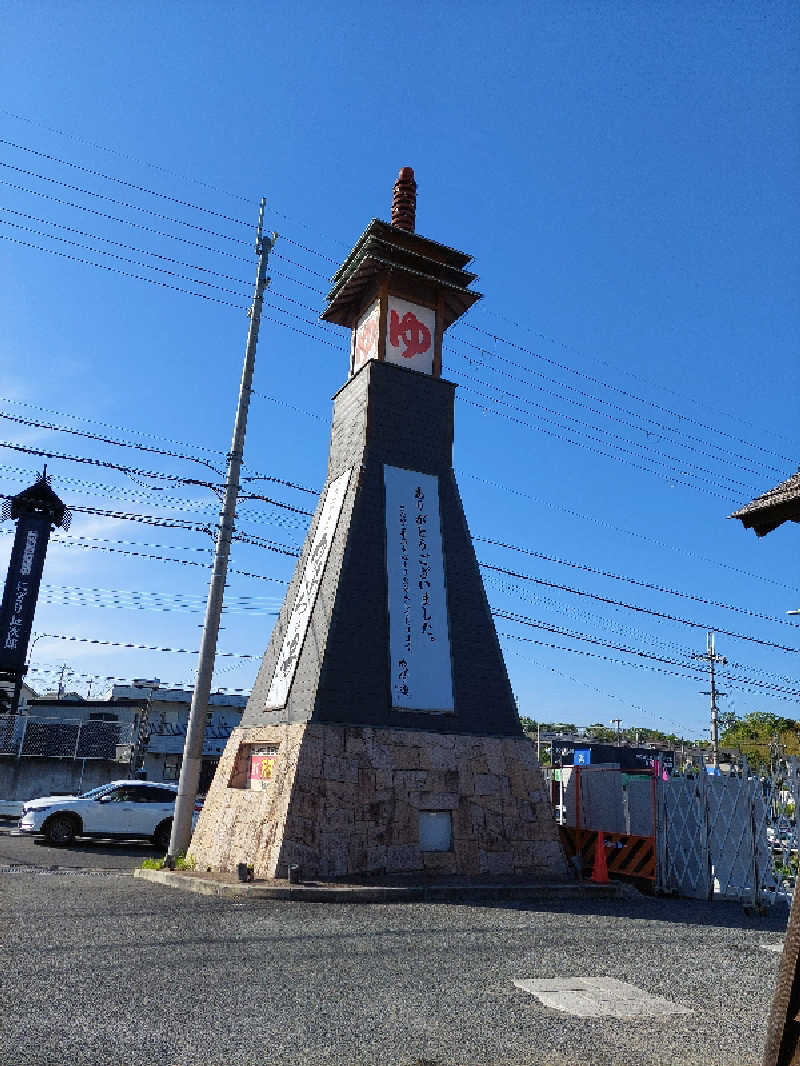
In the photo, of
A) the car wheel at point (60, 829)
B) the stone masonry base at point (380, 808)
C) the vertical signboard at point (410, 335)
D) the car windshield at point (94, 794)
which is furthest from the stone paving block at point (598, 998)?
the car windshield at point (94, 794)

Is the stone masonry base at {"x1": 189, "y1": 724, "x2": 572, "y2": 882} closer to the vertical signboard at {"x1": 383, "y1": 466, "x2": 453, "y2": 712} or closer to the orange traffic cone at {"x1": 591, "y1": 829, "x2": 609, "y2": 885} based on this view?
the orange traffic cone at {"x1": 591, "y1": 829, "x2": 609, "y2": 885}

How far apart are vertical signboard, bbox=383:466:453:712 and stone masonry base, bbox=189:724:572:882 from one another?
0.85 meters

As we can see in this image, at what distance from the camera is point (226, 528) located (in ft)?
53.6

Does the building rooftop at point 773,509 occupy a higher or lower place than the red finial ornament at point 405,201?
lower

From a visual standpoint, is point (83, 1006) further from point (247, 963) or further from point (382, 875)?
point (382, 875)

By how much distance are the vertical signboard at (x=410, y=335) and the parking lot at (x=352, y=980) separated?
11769mm

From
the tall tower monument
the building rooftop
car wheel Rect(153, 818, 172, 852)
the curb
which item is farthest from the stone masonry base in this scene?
the building rooftop

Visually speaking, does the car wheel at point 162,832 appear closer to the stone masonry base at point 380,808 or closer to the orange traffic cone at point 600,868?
the stone masonry base at point 380,808

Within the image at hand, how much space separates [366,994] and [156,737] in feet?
108

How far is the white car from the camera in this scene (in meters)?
19.4

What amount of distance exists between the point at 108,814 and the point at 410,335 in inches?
589

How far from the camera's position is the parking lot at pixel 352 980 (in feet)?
16.6

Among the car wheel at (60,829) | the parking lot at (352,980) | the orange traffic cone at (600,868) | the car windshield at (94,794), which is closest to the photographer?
the parking lot at (352,980)

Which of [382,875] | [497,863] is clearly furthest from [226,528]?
[497,863]
